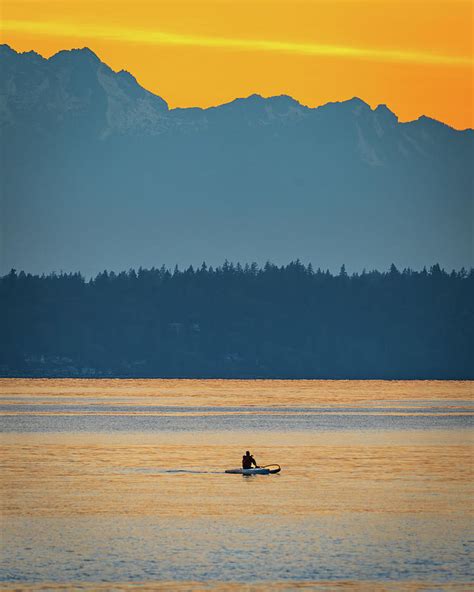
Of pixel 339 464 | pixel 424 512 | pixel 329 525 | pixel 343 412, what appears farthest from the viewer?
pixel 343 412

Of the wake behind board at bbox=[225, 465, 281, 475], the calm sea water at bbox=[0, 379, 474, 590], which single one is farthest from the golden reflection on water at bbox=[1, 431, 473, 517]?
the wake behind board at bbox=[225, 465, 281, 475]

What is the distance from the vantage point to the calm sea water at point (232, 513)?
55.5 metres

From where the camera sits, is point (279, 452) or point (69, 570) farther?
point (279, 452)

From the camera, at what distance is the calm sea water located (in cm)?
5550

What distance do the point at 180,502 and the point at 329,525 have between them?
10812 mm

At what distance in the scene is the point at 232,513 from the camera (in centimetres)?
7238

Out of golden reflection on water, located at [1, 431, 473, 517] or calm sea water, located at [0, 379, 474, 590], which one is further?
golden reflection on water, located at [1, 431, 473, 517]

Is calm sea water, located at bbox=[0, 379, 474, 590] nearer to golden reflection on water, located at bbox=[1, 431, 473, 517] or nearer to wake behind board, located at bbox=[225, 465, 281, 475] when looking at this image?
golden reflection on water, located at bbox=[1, 431, 473, 517]

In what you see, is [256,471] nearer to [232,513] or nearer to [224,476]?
[224,476]

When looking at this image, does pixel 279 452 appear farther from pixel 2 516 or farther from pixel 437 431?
pixel 2 516

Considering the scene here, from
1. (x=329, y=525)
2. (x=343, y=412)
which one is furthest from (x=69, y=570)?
(x=343, y=412)

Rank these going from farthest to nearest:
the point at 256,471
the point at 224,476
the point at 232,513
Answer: the point at 224,476 → the point at 256,471 → the point at 232,513

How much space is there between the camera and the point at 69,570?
56.0 metres

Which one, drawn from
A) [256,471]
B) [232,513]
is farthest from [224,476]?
[232,513]
